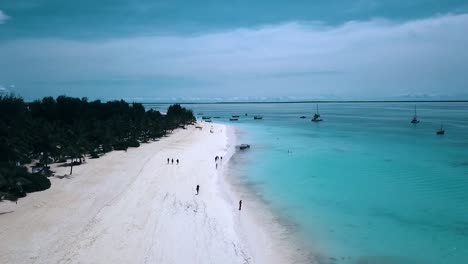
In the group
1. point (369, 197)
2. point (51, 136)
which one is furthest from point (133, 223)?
point (369, 197)

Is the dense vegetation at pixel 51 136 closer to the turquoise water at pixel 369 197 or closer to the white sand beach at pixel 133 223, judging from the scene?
the white sand beach at pixel 133 223

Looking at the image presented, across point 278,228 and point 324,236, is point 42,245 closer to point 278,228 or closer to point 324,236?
point 278,228

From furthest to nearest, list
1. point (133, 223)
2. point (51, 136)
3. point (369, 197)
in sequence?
point (51, 136)
point (369, 197)
point (133, 223)

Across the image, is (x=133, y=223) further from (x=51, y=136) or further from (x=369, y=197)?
(x=369, y=197)

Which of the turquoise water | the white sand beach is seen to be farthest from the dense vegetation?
the turquoise water

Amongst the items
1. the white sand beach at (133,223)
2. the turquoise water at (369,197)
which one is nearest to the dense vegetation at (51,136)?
the white sand beach at (133,223)

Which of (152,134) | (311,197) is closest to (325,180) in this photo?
(311,197)
